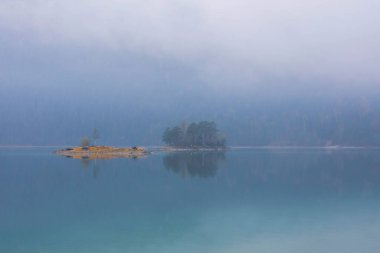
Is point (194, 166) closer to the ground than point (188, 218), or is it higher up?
higher up

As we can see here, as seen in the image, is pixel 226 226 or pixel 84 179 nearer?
pixel 226 226

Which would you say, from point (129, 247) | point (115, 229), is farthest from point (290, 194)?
point (129, 247)

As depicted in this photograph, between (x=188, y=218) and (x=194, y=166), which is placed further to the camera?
(x=194, y=166)

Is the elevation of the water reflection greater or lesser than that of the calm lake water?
greater

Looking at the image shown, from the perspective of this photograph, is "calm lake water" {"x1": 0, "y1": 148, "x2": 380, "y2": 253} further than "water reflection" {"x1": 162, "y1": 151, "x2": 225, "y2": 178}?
No

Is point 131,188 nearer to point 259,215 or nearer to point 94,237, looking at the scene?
point 259,215

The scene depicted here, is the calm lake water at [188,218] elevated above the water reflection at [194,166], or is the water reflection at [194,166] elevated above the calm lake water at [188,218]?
the water reflection at [194,166]

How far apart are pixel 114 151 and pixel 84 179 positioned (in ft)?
338

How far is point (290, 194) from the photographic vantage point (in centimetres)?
4691

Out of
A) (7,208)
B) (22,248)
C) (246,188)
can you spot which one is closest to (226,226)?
(22,248)

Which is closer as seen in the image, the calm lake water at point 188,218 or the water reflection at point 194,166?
the calm lake water at point 188,218

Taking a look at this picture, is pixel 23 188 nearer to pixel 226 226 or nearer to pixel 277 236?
pixel 226 226

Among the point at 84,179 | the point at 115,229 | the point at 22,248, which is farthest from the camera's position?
the point at 84,179

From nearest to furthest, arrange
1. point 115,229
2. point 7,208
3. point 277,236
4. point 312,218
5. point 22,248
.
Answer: point 22,248 < point 277,236 < point 115,229 < point 312,218 < point 7,208
